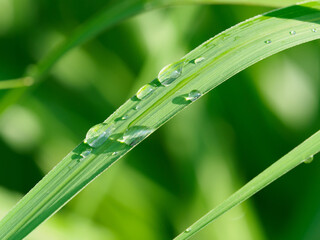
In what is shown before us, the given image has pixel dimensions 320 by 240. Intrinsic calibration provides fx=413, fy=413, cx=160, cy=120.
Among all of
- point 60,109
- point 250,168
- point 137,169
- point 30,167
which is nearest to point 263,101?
point 250,168

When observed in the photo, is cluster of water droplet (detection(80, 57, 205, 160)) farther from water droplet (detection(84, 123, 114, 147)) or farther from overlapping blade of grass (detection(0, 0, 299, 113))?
overlapping blade of grass (detection(0, 0, 299, 113))

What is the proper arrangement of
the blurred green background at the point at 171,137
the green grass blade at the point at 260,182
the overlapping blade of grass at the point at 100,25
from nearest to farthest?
the green grass blade at the point at 260,182 → the overlapping blade of grass at the point at 100,25 → the blurred green background at the point at 171,137

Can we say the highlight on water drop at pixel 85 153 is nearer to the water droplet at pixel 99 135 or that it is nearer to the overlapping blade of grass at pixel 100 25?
the water droplet at pixel 99 135

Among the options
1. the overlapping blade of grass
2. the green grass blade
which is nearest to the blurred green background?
the overlapping blade of grass

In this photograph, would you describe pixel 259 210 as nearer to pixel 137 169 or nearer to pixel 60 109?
pixel 137 169

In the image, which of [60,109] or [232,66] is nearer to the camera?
[232,66]

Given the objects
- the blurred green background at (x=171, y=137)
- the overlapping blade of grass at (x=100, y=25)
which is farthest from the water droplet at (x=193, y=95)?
the blurred green background at (x=171, y=137)

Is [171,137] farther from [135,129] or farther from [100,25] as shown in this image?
[135,129]
